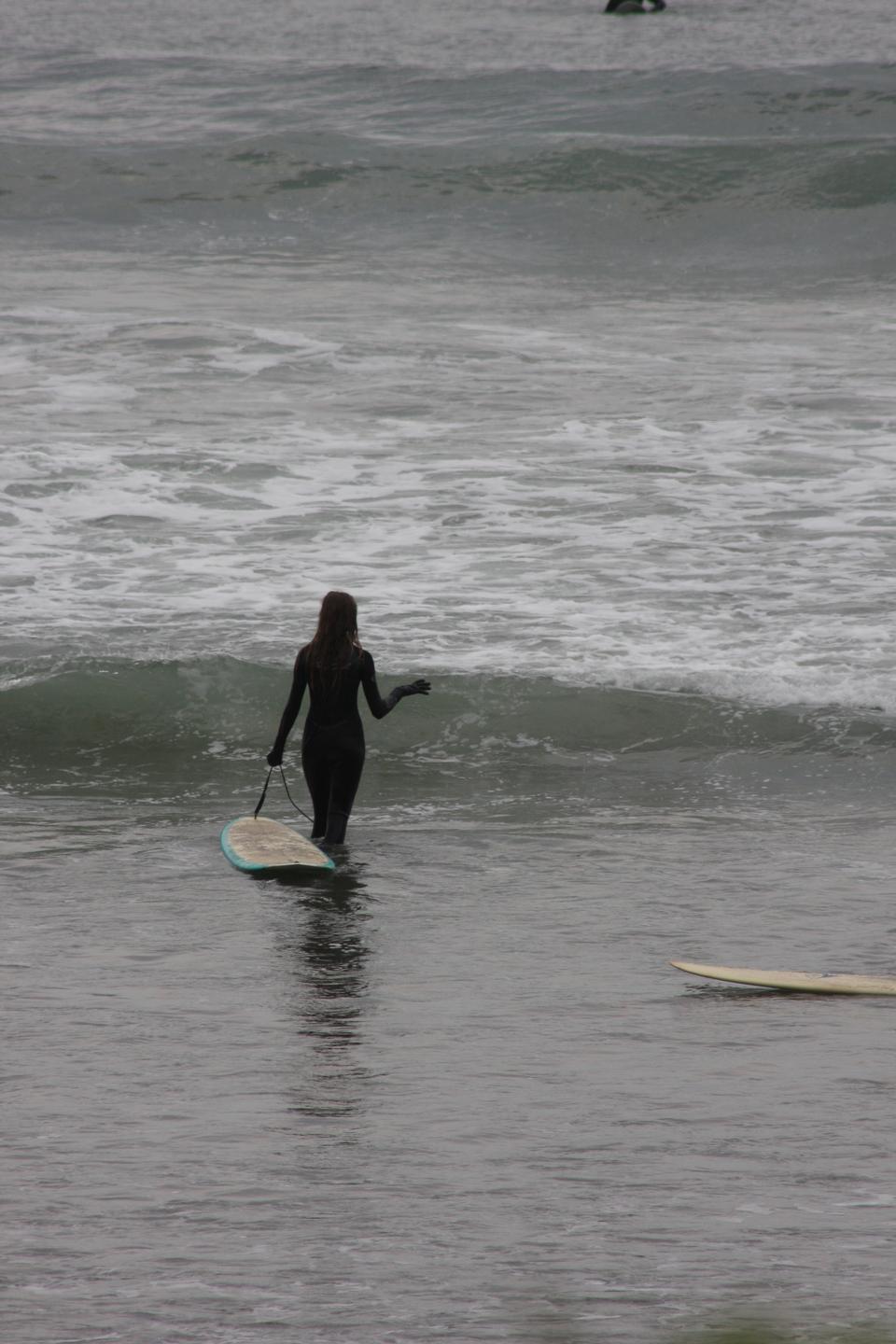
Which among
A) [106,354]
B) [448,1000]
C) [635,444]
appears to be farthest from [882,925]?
[106,354]

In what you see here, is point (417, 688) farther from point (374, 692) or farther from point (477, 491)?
point (477, 491)

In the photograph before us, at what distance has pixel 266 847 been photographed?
8898 mm

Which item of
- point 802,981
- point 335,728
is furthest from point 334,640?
point 802,981

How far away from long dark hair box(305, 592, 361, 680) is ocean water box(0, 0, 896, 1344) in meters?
1.06

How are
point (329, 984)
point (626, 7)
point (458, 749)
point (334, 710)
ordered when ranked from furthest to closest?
point (626, 7) → point (458, 749) → point (334, 710) → point (329, 984)

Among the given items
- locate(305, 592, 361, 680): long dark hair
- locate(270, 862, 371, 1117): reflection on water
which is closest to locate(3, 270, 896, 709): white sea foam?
locate(305, 592, 361, 680): long dark hair

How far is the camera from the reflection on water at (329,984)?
19.1 feet

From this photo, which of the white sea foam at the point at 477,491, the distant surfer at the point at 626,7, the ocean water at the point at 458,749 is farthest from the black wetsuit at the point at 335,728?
the distant surfer at the point at 626,7

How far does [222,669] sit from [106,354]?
11.4 meters

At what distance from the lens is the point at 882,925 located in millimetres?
7816

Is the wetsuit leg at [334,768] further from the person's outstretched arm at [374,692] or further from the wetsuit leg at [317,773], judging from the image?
the person's outstretched arm at [374,692]

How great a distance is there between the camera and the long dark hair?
9.07 meters

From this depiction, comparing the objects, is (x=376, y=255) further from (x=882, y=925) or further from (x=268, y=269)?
(x=882, y=925)

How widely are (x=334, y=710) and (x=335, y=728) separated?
98 mm
